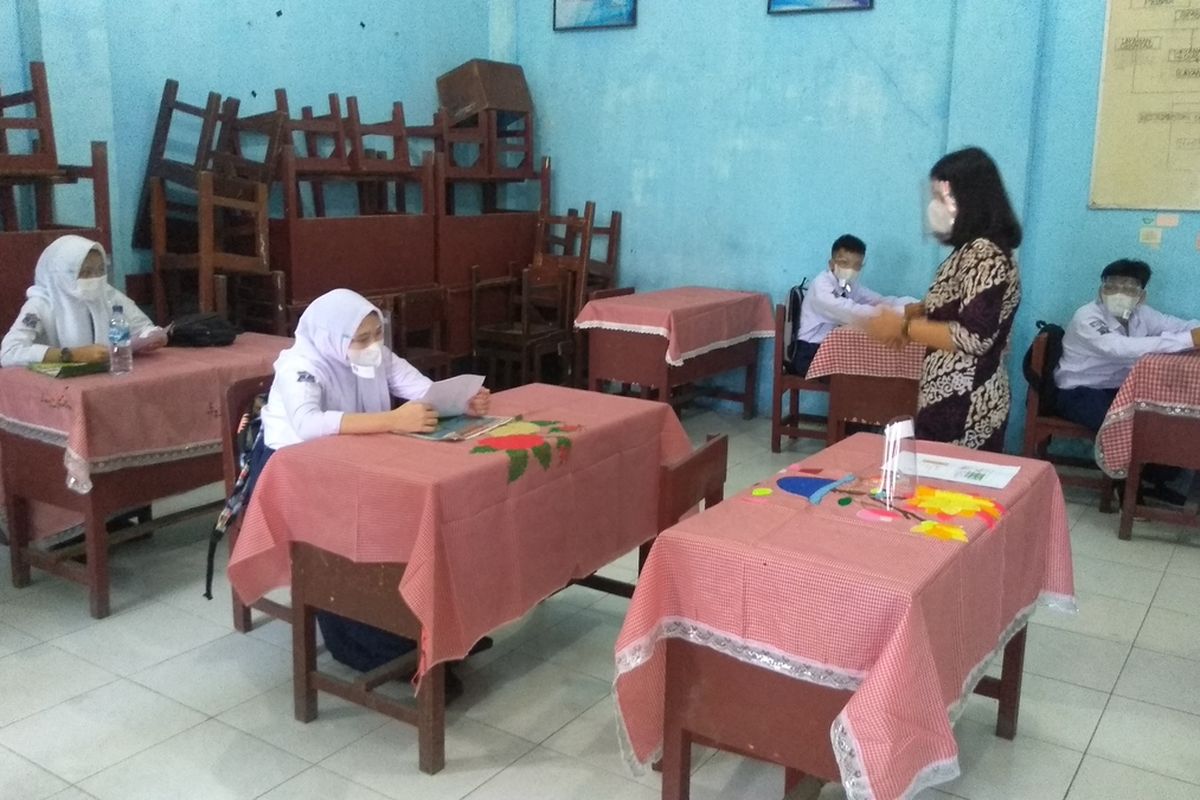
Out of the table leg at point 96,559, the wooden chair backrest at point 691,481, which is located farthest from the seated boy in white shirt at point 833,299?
the table leg at point 96,559

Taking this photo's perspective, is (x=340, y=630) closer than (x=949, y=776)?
No

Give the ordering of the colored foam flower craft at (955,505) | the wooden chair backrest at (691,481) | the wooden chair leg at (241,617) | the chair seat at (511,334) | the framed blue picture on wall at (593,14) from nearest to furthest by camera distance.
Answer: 1. the colored foam flower craft at (955,505)
2. the wooden chair backrest at (691,481)
3. the wooden chair leg at (241,617)
4. the chair seat at (511,334)
5. the framed blue picture on wall at (593,14)

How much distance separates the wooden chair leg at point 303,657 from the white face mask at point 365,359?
569 millimetres

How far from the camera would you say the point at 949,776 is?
172cm

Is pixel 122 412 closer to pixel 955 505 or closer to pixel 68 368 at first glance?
pixel 68 368

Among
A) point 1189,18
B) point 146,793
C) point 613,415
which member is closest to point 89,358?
point 146,793

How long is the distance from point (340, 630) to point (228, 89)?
10.8 feet

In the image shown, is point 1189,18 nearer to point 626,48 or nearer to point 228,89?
point 626,48

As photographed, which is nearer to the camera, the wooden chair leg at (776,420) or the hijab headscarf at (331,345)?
the hijab headscarf at (331,345)

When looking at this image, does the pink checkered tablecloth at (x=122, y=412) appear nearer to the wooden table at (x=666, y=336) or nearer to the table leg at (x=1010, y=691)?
the wooden table at (x=666, y=336)

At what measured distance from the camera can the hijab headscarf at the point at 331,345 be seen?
2.60m

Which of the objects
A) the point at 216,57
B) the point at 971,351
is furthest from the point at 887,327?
the point at 216,57

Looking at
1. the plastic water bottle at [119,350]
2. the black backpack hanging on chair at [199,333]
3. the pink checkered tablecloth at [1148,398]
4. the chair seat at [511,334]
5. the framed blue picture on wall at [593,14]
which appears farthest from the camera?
the framed blue picture on wall at [593,14]

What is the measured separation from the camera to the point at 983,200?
111 inches
